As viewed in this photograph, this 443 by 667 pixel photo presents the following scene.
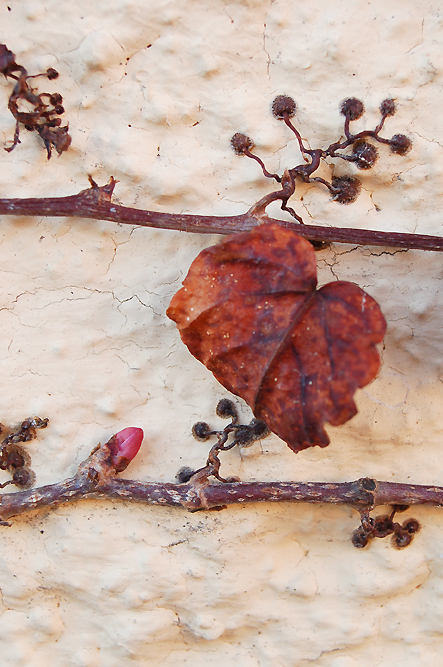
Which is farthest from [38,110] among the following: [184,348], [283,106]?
[184,348]

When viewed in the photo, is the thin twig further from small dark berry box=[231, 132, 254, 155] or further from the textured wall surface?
small dark berry box=[231, 132, 254, 155]

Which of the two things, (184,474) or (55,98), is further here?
(184,474)

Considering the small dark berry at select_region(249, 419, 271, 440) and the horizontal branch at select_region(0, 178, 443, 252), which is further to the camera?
the small dark berry at select_region(249, 419, 271, 440)

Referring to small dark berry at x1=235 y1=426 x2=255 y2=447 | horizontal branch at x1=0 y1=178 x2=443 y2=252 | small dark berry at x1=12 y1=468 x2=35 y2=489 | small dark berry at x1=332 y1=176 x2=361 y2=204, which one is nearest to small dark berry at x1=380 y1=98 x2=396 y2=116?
small dark berry at x1=332 y1=176 x2=361 y2=204

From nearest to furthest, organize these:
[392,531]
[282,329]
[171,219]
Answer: [282,329]
[171,219]
[392,531]

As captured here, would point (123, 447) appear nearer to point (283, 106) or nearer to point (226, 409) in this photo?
point (226, 409)

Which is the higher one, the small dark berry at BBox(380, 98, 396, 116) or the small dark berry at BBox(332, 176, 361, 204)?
the small dark berry at BBox(380, 98, 396, 116)

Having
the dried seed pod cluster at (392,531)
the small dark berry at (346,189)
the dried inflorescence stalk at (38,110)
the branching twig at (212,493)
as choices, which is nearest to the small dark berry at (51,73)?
the dried inflorescence stalk at (38,110)

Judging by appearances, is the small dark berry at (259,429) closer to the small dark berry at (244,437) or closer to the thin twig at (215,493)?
the small dark berry at (244,437)
